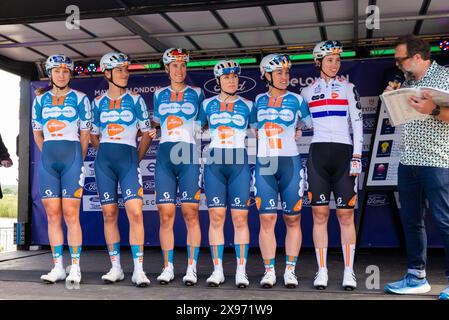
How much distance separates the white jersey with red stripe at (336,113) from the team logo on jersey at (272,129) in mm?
326

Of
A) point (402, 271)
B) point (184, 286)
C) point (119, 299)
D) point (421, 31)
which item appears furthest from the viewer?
point (421, 31)

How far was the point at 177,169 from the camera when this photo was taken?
195 inches

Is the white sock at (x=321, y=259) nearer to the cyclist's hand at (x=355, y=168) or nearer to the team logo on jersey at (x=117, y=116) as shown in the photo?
the cyclist's hand at (x=355, y=168)

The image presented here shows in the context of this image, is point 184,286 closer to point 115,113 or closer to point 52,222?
point 52,222

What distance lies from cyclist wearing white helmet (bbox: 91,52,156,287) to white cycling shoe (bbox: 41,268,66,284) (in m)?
0.47

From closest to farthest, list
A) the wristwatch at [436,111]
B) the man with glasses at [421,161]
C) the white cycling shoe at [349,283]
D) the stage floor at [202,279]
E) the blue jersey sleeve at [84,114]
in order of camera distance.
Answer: the wristwatch at [436,111] → the man with glasses at [421,161] → the stage floor at [202,279] → the white cycling shoe at [349,283] → the blue jersey sleeve at [84,114]

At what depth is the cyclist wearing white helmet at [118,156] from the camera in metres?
4.99

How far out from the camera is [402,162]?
432cm

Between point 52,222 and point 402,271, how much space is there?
11.9 feet

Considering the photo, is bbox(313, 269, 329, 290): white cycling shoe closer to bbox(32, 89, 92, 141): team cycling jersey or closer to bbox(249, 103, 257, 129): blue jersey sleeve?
bbox(249, 103, 257, 129): blue jersey sleeve

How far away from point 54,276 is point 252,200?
3274 mm

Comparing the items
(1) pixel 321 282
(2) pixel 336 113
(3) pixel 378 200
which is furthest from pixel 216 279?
(3) pixel 378 200

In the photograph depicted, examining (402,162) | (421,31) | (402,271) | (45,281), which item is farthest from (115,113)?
(421,31)

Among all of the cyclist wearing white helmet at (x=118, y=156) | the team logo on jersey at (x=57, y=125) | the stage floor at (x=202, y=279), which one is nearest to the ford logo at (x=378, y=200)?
the stage floor at (x=202, y=279)
